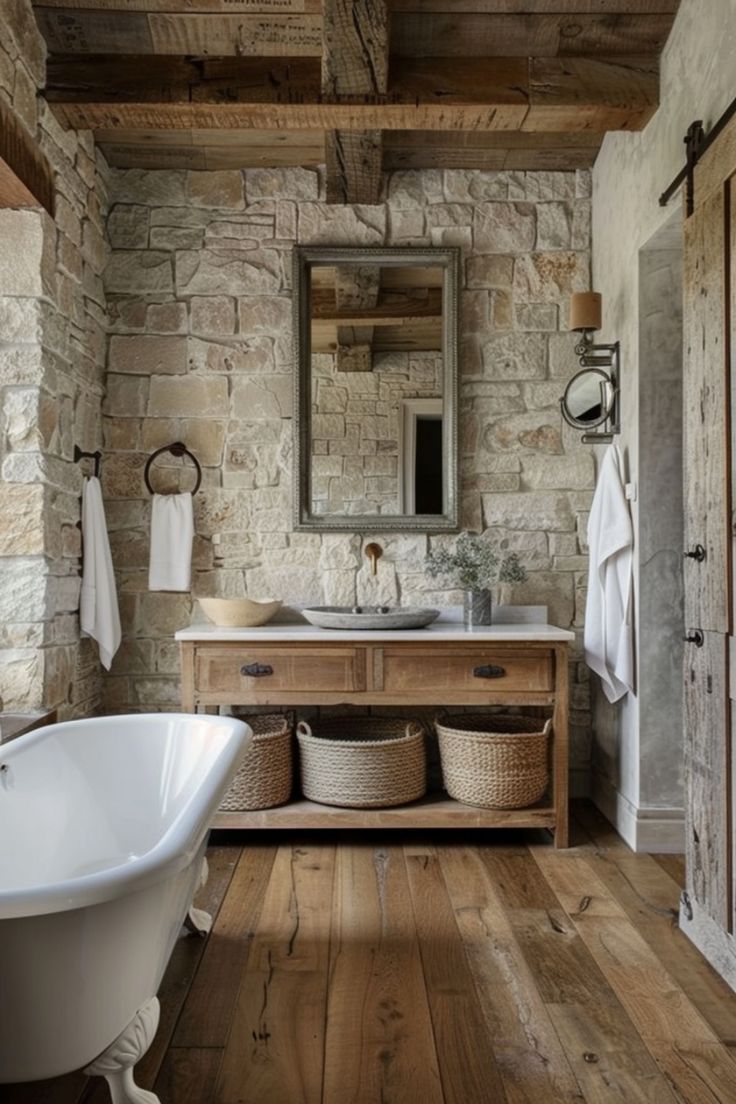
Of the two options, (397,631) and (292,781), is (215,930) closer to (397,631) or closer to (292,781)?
(292,781)

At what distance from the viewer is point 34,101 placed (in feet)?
10.0

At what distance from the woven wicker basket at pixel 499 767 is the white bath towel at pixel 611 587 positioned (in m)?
0.34

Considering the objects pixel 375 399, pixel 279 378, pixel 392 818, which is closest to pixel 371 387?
pixel 375 399

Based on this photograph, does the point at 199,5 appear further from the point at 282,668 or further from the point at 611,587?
the point at 611,587

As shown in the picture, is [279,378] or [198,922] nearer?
[198,922]

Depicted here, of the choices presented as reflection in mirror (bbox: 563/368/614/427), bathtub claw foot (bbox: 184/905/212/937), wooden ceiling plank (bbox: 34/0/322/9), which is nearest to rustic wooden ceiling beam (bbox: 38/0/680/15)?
wooden ceiling plank (bbox: 34/0/322/9)

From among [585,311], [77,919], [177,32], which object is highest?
[177,32]

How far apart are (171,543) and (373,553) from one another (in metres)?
0.87

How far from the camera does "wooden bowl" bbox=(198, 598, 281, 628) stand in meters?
3.59

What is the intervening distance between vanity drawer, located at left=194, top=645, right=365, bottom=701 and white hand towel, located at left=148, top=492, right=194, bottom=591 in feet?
1.85

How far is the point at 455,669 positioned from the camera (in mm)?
3420

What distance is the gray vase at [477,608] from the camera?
3.74 metres

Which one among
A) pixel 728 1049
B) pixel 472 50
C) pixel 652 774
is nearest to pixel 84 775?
pixel 728 1049

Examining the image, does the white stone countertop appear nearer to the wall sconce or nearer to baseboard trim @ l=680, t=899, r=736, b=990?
the wall sconce
